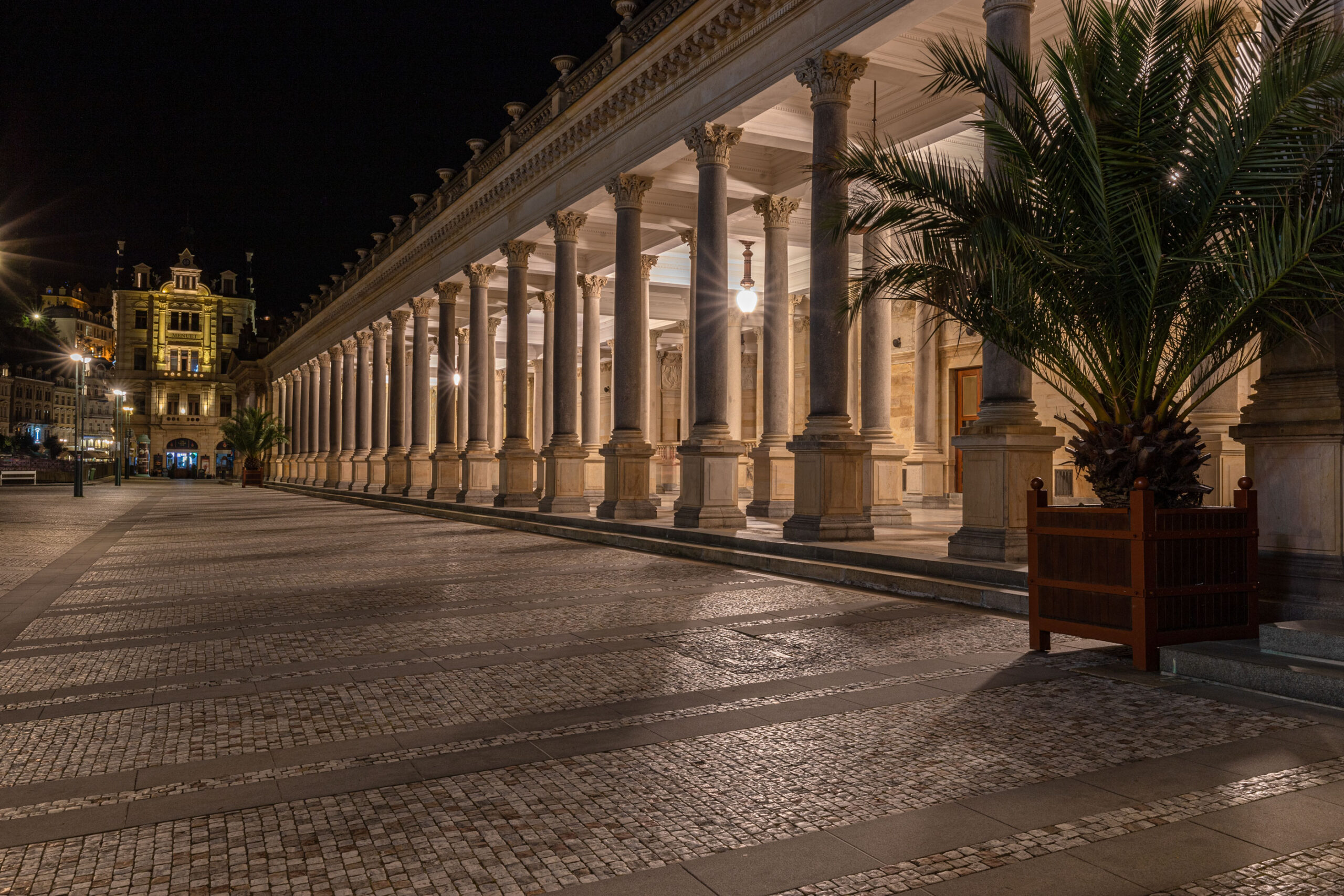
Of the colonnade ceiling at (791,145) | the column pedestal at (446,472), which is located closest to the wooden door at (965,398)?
the colonnade ceiling at (791,145)

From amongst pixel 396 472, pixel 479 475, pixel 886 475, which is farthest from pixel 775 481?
pixel 396 472

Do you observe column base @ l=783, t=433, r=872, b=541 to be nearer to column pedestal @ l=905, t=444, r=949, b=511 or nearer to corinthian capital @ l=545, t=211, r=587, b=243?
column pedestal @ l=905, t=444, r=949, b=511

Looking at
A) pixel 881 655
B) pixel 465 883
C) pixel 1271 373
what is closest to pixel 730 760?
pixel 465 883

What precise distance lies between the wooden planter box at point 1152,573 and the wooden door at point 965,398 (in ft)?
58.1

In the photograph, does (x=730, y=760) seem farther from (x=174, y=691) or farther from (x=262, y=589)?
(x=262, y=589)

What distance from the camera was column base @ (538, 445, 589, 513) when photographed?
21547 mm

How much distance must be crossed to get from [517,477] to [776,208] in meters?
9.69

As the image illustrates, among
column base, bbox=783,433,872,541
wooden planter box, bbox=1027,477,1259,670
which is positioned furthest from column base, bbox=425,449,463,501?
wooden planter box, bbox=1027,477,1259,670

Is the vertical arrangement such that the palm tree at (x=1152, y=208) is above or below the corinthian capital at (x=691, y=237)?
below

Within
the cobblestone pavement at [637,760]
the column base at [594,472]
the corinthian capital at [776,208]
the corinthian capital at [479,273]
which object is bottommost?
the cobblestone pavement at [637,760]

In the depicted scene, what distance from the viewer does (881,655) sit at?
22.4 feet

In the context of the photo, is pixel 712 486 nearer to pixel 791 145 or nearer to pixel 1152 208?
pixel 791 145

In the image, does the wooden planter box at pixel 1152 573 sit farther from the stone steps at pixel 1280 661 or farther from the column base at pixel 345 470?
the column base at pixel 345 470

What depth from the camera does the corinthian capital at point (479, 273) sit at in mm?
28109
